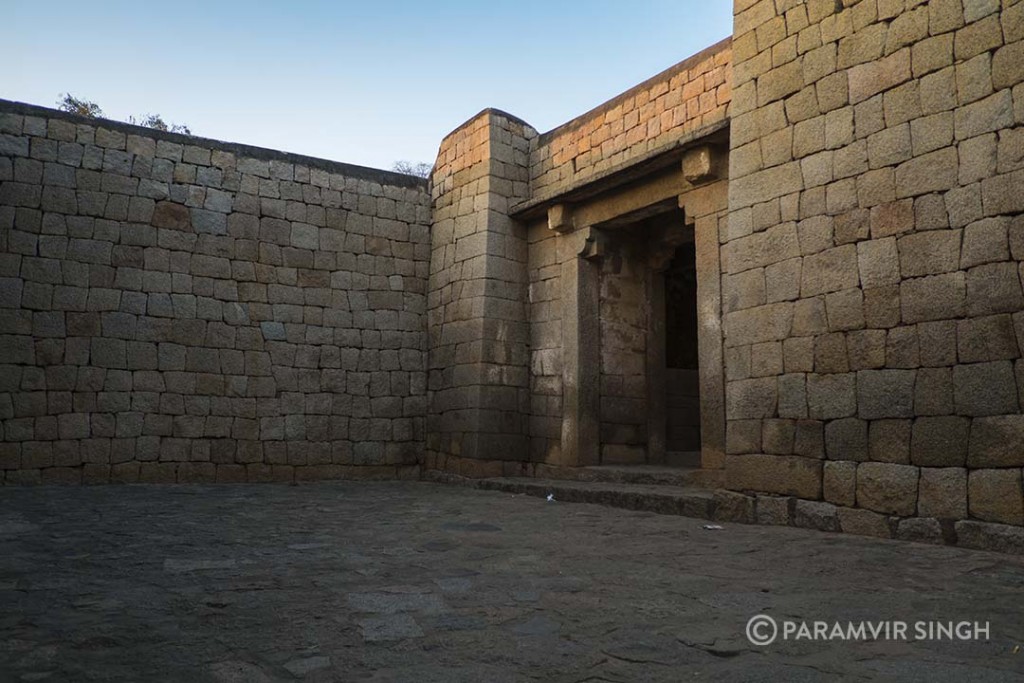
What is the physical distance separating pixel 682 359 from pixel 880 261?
19.7 feet

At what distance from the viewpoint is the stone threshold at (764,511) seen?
4.07m

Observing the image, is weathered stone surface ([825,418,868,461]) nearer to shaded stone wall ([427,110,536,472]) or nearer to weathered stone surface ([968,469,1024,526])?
weathered stone surface ([968,469,1024,526])

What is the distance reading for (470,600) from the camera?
Result: 3184mm

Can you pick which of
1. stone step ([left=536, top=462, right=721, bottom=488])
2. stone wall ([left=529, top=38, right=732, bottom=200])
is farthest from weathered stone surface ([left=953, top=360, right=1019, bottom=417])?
stone wall ([left=529, top=38, right=732, bottom=200])

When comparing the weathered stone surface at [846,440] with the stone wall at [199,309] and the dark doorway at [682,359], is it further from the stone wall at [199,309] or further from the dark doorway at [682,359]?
the stone wall at [199,309]

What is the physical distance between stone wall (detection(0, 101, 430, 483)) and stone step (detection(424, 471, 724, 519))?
2.31m

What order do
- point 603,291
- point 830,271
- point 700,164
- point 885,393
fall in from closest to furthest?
point 885,393
point 830,271
point 700,164
point 603,291

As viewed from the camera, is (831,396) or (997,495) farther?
(831,396)

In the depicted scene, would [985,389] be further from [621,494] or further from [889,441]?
[621,494]

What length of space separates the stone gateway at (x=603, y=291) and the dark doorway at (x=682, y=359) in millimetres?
54

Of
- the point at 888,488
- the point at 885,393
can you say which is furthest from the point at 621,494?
the point at 885,393

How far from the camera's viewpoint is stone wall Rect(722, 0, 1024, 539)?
4.21 meters

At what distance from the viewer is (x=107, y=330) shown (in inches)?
313

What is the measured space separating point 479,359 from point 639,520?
147 inches
